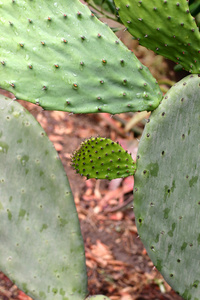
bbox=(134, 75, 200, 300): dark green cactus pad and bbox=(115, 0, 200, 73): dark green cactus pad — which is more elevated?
bbox=(115, 0, 200, 73): dark green cactus pad

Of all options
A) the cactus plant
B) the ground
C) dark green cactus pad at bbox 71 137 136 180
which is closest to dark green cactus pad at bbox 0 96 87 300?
the cactus plant

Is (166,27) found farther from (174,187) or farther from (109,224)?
(109,224)

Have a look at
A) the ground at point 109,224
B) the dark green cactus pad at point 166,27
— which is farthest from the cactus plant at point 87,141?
the ground at point 109,224

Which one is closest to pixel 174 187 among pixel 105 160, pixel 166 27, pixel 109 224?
pixel 105 160

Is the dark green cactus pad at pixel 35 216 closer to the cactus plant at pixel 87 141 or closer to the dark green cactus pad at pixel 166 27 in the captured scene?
the cactus plant at pixel 87 141

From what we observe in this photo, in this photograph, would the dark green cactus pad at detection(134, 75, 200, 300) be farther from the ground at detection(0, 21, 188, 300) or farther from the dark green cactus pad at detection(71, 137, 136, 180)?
the ground at detection(0, 21, 188, 300)

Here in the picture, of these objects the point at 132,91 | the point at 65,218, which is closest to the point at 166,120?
the point at 132,91
